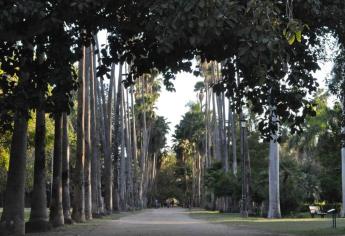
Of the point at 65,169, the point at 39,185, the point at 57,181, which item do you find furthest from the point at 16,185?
the point at 65,169

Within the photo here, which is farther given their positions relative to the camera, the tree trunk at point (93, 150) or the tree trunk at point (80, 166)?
the tree trunk at point (93, 150)

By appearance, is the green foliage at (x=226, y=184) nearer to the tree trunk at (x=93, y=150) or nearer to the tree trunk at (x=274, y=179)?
the tree trunk at (x=274, y=179)

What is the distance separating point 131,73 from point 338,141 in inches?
314

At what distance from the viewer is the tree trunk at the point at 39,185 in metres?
21.1

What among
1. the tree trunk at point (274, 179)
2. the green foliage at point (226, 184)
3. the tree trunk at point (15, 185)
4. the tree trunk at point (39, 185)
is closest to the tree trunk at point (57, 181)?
the tree trunk at point (39, 185)

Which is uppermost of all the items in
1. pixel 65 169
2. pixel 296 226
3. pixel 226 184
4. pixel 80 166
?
pixel 80 166

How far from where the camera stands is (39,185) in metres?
21.4

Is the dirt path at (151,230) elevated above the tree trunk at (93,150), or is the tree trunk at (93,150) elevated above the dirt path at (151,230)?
the tree trunk at (93,150)

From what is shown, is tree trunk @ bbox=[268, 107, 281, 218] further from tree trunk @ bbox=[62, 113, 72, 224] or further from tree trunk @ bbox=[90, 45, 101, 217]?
tree trunk @ bbox=[62, 113, 72, 224]

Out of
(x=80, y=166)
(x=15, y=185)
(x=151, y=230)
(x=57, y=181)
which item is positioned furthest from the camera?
(x=80, y=166)

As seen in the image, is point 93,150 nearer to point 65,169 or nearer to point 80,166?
point 80,166

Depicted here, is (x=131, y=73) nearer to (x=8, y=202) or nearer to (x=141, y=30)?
(x=141, y=30)

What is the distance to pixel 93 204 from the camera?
39.2 metres

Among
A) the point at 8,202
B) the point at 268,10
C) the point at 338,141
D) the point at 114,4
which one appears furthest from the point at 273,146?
the point at 268,10
